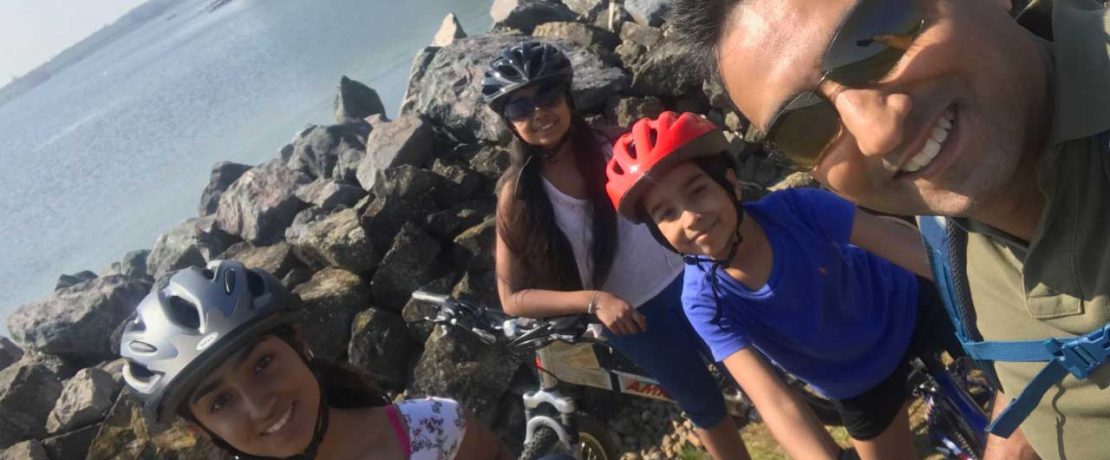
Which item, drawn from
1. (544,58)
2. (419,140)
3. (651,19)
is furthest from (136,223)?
(544,58)

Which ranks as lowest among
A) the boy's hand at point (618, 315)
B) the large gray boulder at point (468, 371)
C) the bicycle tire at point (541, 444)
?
the large gray boulder at point (468, 371)

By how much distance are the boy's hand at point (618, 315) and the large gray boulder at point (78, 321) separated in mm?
5684

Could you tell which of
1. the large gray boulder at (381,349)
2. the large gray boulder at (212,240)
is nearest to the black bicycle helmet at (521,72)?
the large gray boulder at (381,349)

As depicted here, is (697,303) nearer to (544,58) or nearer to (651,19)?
(544,58)

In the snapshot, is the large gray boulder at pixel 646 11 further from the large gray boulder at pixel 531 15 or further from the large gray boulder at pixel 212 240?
the large gray boulder at pixel 212 240

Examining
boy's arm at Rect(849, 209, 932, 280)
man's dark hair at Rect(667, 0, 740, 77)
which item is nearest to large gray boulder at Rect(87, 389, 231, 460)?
boy's arm at Rect(849, 209, 932, 280)

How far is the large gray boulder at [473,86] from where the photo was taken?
689 cm

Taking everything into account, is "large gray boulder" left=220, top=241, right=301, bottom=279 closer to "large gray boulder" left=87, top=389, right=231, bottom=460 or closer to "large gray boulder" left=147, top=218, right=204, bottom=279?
"large gray boulder" left=147, top=218, right=204, bottom=279

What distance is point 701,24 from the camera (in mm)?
1778

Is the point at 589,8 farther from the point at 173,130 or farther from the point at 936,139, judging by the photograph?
the point at 173,130

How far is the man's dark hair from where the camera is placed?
173 cm

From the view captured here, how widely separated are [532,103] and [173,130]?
16.2m

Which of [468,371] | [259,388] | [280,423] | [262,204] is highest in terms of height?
[259,388]

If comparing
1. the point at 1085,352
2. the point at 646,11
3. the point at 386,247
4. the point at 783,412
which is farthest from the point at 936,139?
the point at 646,11
